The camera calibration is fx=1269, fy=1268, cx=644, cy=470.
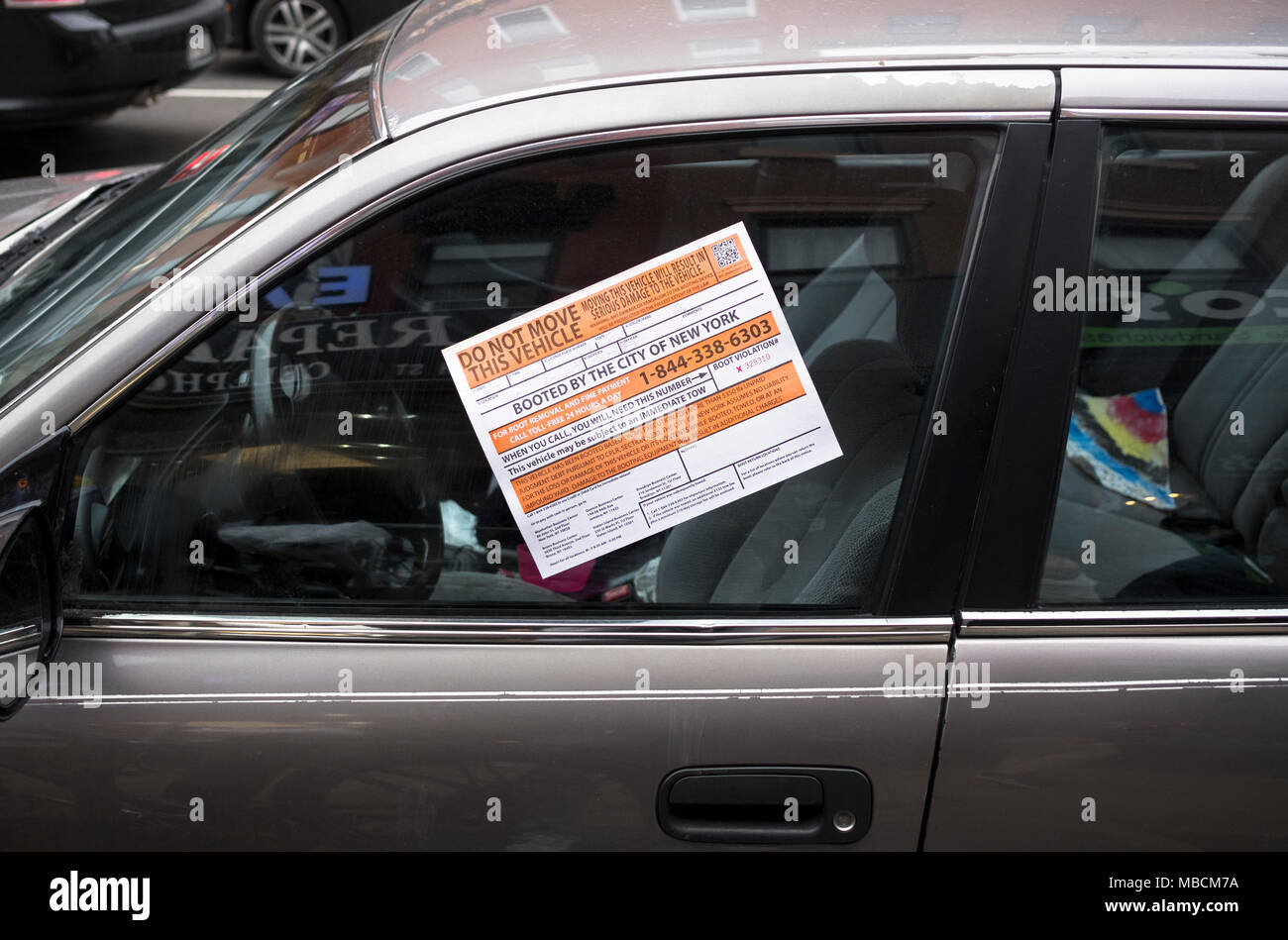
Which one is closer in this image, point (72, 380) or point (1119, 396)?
point (72, 380)

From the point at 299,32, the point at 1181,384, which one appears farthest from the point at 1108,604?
the point at 299,32

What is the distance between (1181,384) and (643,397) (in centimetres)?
73

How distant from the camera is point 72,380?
5.14 feet

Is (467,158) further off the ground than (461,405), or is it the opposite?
(467,158)

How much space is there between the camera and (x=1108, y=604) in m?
1.62

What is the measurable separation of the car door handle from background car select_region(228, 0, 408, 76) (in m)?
7.66

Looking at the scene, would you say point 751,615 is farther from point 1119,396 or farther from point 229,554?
point 229,554

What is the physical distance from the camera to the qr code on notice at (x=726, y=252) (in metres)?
1.62

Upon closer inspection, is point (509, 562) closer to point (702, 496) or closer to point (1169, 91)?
point (702, 496)

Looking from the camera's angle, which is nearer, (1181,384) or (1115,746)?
(1115,746)

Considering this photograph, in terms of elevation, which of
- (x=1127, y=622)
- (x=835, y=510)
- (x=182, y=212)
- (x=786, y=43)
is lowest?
(x=1127, y=622)

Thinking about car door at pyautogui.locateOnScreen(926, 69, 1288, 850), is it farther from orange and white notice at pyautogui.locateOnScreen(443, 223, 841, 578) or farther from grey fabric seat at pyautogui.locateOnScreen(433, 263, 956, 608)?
orange and white notice at pyautogui.locateOnScreen(443, 223, 841, 578)

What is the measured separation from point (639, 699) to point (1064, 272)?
75 centimetres
